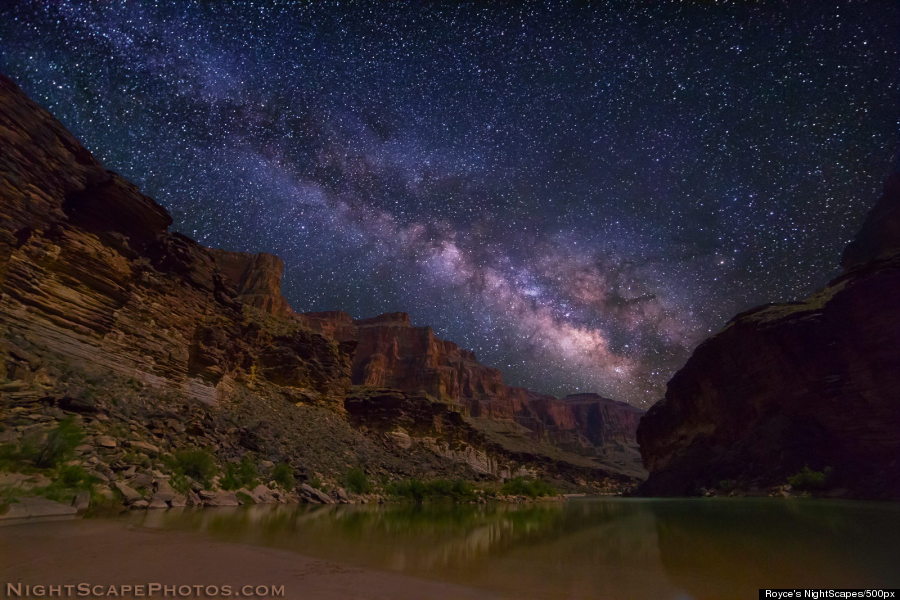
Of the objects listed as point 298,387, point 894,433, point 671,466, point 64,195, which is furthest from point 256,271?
point 894,433

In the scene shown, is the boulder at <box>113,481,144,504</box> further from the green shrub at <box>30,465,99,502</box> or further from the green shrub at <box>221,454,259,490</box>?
the green shrub at <box>221,454,259,490</box>

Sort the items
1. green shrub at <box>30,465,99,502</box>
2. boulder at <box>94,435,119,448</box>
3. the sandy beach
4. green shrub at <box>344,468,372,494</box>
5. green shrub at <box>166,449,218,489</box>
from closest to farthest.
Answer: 1. the sandy beach
2. green shrub at <box>30,465,99,502</box>
3. boulder at <box>94,435,119,448</box>
4. green shrub at <box>166,449,218,489</box>
5. green shrub at <box>344,468,372,494</box>

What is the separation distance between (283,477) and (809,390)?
60.2m

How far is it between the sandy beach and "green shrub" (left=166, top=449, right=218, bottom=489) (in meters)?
9.37

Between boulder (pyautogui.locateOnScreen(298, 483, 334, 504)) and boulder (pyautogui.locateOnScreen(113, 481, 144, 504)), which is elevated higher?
boulder (pyautogui.locateOnScreen(113, 481, 144, 504))

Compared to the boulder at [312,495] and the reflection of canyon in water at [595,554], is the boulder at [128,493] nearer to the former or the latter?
the reflection of canyon in water at [595,554]

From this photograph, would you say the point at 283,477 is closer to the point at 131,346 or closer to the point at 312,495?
the point at 312,495

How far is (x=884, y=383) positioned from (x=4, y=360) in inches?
2600

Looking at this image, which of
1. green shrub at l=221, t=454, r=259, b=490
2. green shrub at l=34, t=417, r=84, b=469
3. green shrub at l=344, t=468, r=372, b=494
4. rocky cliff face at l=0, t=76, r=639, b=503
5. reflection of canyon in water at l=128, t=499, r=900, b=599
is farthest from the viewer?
green shrub at l=344, t=468, r=372, b=494

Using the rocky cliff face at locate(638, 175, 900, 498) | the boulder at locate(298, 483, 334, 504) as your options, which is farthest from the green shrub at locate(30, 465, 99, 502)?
the rocky cliff face at locate(638, 175, 900, 498)

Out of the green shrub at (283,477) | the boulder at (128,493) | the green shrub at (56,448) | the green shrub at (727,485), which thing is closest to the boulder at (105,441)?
the boulder at (128,493)

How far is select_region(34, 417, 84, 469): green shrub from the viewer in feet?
35.4

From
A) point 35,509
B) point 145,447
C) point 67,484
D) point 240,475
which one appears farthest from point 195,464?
point 35,509

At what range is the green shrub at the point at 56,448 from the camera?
10781mm
